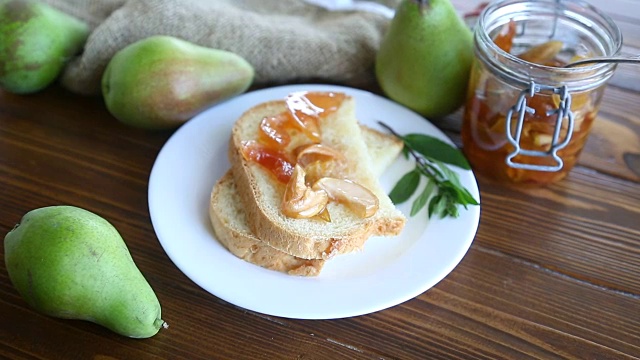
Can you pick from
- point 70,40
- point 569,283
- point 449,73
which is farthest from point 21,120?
point 569,283

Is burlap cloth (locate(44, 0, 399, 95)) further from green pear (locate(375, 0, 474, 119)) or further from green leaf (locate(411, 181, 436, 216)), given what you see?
green leaf (locate(411, 181, 436, 216))

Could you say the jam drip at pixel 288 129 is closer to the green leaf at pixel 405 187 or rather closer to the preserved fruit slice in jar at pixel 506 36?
the green leaf at pixel 405 187

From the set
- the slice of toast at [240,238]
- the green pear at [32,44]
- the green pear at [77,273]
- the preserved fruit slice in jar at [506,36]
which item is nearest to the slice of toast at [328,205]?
the slice of toast at [240,238]

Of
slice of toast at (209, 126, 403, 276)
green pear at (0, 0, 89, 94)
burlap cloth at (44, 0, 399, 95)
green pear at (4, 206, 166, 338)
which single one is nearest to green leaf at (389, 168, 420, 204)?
slice of toast at (209, 126, 403, 276)

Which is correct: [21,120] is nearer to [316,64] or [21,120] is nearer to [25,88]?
[25,88]

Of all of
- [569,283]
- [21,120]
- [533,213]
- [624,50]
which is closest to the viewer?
[569,283]
